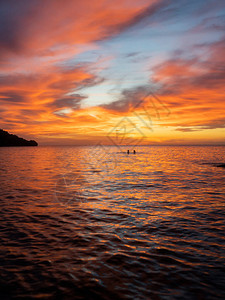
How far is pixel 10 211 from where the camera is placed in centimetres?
1351

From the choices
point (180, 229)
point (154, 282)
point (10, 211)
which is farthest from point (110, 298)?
point (10, 211)

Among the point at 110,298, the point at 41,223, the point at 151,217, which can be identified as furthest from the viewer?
→ the point at 151,217

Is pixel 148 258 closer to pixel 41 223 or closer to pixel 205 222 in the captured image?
pixel 205 222

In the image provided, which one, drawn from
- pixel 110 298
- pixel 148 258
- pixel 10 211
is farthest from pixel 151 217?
pixel 10 211

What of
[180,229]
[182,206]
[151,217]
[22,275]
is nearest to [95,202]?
[151,217]

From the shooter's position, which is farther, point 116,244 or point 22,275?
point 116,244

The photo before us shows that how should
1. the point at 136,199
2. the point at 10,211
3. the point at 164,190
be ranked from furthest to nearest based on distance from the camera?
the point at 164,190, the point at 136,199, the point at 10,211

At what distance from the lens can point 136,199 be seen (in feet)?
56.8

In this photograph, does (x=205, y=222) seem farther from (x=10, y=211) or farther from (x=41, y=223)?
(x=10, y=211)

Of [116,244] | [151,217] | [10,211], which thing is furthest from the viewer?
[10,211]

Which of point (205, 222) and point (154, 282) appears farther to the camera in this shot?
point (205, 222)

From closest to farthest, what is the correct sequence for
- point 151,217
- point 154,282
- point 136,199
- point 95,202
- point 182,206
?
point 154,282 < point 151,217 < point 182,206 < point 95,202 < point 136,199

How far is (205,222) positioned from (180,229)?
1.89 metres

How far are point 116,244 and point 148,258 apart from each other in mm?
1563
